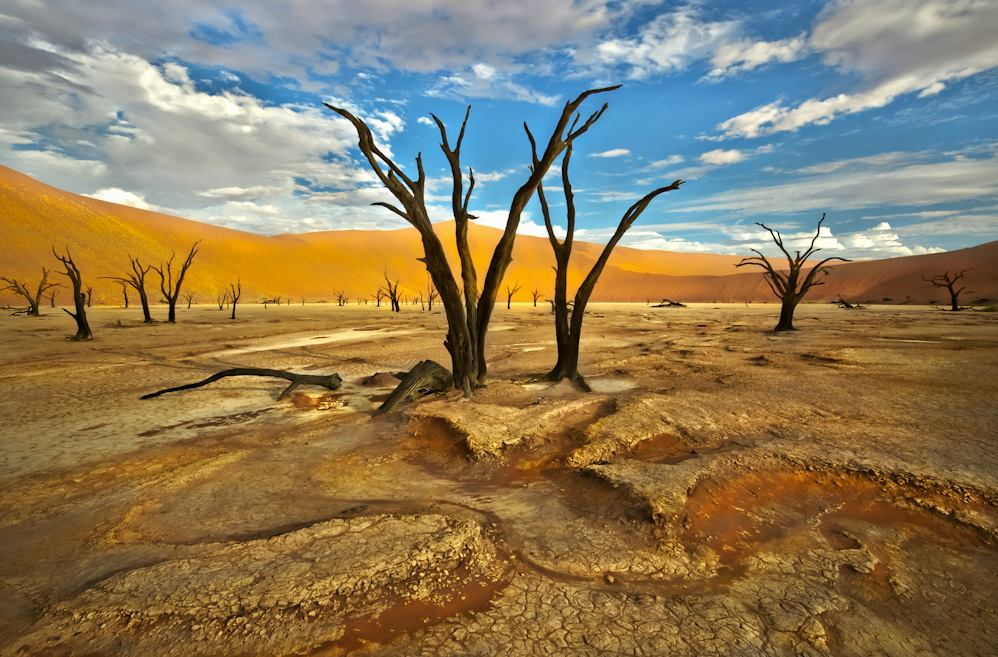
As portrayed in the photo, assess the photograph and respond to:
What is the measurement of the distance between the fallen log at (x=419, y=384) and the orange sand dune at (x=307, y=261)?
52590mm

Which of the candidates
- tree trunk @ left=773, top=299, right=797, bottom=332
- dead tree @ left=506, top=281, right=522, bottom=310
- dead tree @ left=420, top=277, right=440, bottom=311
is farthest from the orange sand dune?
tree trunk @ left=773, top=299, right=797, bottom=332

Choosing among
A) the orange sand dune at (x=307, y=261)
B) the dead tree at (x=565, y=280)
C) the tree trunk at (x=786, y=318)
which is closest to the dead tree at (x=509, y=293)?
the tree trunk at (x=786, y=318)

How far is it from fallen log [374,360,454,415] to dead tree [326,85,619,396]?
166mm

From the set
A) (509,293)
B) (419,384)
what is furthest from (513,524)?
(509,293)

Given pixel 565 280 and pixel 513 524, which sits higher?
pixel 565 280

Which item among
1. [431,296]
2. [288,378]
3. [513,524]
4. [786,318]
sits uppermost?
[431,296]

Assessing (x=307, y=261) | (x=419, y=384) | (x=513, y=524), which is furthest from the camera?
(x=307, y=261)

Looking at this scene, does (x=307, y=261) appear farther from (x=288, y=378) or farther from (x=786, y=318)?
(x=288, y=378)

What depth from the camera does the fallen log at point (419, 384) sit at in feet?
17.0

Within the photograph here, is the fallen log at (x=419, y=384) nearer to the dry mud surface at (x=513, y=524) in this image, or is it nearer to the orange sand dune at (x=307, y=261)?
the dry mud surface at (x=513, y=524)

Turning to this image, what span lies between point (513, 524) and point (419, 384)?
10.0 feet

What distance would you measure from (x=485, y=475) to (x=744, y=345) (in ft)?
29.6

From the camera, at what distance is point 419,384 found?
5477 mm

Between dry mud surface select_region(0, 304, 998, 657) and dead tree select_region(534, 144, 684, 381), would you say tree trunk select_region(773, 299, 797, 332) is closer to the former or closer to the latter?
dry mud surface select_region(0, 304, 998, 657)
